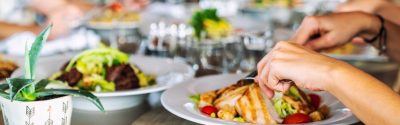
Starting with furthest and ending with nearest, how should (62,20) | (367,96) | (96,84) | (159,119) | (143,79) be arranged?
(62,20), (143,79), (96,84), (159,119), (367,96)

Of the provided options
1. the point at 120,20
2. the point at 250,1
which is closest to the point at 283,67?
the point at 120,20

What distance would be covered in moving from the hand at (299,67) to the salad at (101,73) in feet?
1.71

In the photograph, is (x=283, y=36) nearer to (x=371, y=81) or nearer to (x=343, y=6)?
(x=343, y=6)

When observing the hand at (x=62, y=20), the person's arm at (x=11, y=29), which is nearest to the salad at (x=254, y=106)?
the hand at (x=62, y=20)

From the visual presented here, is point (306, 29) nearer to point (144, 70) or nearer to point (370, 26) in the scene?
point (370, 26)

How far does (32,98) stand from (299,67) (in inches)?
19.9

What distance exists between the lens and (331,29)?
1.55 meters

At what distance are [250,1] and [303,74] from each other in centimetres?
322

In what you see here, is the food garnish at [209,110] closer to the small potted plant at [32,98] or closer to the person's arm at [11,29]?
the small potted plant at [32,98]

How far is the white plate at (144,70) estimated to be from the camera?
54.4 inches

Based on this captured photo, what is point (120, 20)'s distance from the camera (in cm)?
Result: 287

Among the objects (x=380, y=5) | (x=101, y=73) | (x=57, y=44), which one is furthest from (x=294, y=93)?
(x=57, y=44)

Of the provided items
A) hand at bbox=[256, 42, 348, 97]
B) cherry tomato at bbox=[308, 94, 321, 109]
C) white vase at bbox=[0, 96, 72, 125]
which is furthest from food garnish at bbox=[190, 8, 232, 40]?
white vase at bbox=[0, 96, 72, 125]

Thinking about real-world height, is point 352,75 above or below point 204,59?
above
